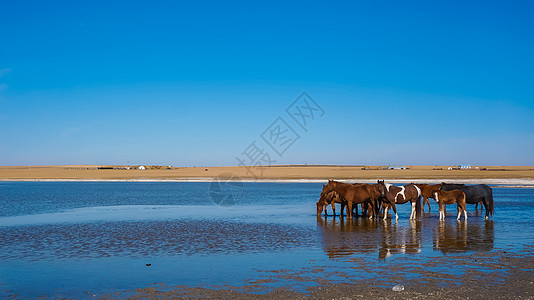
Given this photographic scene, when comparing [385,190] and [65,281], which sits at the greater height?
[385,190]

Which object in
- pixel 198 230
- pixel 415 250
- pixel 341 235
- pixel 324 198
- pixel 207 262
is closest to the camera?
pixel 207 262

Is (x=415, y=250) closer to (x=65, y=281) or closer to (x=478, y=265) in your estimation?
(x=478, y=265)

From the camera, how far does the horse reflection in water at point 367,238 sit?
10.6 metres

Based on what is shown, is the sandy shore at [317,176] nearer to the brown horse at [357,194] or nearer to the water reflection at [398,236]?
the brown horse at [357,194]

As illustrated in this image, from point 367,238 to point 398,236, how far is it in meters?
1.07

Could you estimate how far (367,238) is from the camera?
12.5 m

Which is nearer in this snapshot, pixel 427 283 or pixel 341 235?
pixel 427 283

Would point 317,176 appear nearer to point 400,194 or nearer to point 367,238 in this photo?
point 400,194

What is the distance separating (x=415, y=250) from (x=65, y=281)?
769 centimetres

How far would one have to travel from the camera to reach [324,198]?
63.0ft

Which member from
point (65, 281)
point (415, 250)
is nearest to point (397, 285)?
point (415, 250)

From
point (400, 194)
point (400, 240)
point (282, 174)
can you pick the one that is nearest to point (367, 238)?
point (400, 240)

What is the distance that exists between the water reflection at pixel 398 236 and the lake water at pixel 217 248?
0.09 ft

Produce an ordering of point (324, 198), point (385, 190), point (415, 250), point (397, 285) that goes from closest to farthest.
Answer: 1. point (397, 285)
2. point (415, 250)
3. point (385, 190)
4. point (324, 198)
